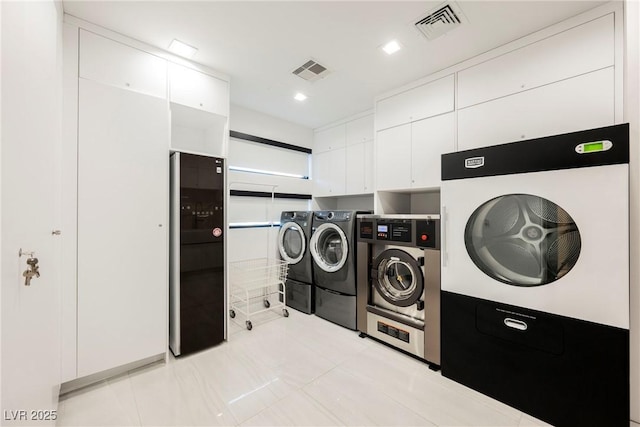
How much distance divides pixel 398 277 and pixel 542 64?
1981 millimetres

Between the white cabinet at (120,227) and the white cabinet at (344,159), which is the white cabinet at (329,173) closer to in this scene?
the white cabinet at (344,159)

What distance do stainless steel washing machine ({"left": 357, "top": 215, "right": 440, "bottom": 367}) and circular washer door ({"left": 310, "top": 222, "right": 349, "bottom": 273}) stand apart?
0.32 m

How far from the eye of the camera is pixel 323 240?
3215mm

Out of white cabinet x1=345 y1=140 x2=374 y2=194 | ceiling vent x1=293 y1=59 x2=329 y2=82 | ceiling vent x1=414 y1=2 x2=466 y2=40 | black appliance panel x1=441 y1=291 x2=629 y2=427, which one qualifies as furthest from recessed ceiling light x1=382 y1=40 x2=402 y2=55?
black appliance panel x1=441 y1=291 x2=629 y2=427

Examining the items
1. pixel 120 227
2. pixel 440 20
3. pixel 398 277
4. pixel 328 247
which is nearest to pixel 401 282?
pixel 398 277

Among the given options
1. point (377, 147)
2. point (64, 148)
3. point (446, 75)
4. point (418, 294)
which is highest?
point (446, 75)

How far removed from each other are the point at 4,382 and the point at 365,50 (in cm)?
266

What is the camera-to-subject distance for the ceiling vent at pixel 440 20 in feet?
5.76

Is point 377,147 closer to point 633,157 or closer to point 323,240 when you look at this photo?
point 323,240

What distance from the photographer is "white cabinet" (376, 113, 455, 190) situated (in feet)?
8.06

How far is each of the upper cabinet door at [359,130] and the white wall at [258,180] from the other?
790 mm

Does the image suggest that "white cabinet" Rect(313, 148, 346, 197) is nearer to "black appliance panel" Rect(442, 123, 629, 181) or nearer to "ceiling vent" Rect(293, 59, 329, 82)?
"ceiling vent" Rect(293, 59, 329, 82)

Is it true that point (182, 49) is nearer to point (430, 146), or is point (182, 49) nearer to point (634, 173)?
point (430, 146)

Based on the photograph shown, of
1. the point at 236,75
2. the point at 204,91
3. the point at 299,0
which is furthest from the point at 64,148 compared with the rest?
the point at 299,0
